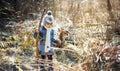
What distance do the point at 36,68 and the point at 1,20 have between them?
53.4 inches

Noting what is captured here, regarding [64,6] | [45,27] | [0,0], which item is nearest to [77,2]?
[64,6]

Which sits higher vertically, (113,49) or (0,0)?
(0,0)

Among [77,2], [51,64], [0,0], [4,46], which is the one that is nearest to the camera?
[51,64]

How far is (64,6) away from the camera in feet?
14.4

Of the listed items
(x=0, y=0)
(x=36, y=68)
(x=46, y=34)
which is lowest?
(x=36, y=68)

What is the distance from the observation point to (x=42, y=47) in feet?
9.16

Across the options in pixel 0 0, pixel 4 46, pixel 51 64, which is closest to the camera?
pixel 51 64

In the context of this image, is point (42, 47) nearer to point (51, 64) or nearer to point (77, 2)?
point (51, 64)

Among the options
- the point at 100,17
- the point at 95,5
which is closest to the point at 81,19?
the point at 100,17

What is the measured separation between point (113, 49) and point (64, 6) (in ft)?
5.22

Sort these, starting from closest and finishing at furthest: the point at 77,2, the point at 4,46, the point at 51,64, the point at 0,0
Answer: the point at 51,64
the point at 4,46
the point at 0,0
the point at 77,2

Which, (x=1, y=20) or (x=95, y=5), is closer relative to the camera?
(x=1, y=20)

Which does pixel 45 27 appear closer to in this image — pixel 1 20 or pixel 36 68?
pixel 36 68

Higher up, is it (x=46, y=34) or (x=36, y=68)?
(x=46, y=34)
